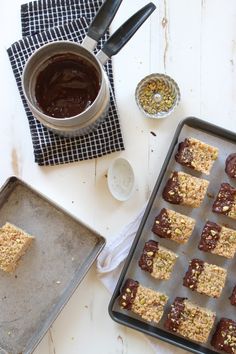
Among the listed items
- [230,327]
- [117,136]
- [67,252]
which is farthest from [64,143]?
[230,327]

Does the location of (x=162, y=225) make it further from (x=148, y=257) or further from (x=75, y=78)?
(x=75, y=78)

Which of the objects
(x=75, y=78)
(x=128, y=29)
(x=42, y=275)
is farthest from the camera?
(x=42, y=275)

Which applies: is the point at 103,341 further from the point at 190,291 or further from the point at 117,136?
the point at 117,136

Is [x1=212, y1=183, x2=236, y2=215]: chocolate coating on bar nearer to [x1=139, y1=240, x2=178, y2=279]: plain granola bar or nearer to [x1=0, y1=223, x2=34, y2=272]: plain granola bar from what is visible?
[x1=139, y1=240, x2=178, y2=279]: plain granola bar

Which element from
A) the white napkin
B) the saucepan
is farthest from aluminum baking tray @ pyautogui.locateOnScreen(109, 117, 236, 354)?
the saucepan

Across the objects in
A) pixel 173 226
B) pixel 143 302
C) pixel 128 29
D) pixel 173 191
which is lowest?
pixel 143 302

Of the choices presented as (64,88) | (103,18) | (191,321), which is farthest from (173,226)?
(103,18)

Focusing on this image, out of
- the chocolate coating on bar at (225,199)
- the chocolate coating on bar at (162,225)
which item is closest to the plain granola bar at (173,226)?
the chocolate coating on bar at (162,225)
